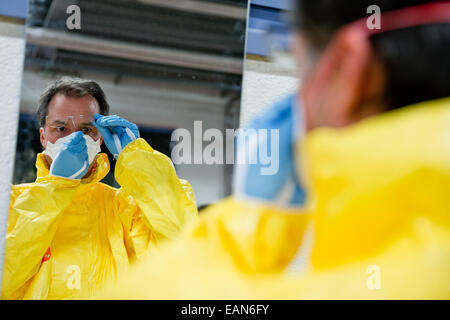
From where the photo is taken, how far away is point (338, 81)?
0.37 metres

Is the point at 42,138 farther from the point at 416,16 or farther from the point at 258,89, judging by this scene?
the point at 416,16

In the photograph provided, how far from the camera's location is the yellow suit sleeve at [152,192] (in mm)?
1073

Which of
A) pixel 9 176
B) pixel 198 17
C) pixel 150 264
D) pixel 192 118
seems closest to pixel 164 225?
pixel 192 118

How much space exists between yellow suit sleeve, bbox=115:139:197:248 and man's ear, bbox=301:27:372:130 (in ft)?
2.37

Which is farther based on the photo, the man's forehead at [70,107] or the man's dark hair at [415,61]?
the man's forehead at [70,107]

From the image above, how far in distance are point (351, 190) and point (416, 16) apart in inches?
5.9

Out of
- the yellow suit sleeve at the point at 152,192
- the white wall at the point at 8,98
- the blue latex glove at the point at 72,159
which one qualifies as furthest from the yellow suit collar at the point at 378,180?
the white wall at the point at 8,98

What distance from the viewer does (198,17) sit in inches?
48.7

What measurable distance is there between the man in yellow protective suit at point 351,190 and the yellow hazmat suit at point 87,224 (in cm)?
71

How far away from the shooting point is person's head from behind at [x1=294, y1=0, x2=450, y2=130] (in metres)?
0.35

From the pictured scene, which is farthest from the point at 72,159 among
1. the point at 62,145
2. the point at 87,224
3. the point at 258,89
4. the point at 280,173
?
the point at 280,173

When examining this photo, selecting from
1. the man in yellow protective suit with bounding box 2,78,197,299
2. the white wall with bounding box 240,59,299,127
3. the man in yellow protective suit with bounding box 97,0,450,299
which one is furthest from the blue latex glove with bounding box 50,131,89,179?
the man in yellow protective suit with bounding box 97,0,450,299

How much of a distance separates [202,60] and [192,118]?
16 centimetres

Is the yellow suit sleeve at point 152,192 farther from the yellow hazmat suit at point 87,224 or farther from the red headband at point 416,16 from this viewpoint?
the red headband at point 416,16
